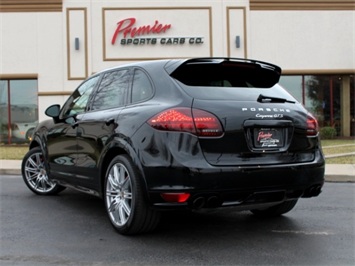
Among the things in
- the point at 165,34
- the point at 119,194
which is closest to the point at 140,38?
the point at 165,34

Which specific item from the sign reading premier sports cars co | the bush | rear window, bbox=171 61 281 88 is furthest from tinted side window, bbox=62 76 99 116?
the bush

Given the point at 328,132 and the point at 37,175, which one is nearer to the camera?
the point at 37,175

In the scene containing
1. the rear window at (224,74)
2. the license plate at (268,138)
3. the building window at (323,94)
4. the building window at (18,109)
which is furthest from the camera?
the building window at (323,94)

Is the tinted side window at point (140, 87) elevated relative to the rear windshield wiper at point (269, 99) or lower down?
elevated

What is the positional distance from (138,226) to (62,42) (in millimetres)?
15643

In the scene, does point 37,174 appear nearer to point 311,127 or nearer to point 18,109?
point 311,127

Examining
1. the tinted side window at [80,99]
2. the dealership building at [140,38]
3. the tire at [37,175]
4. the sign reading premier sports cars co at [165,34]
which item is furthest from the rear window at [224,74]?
the sign reading premier sports cars co at [165,34]

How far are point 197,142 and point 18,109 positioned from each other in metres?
16.8

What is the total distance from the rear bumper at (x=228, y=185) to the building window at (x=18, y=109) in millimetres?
16213

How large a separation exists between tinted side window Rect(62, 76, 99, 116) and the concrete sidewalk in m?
4.82

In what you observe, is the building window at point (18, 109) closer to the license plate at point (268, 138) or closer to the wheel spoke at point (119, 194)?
the wheel spoke at point (119, 194)

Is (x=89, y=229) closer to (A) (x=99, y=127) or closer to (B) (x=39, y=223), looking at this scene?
(B) (x=39, y=223)

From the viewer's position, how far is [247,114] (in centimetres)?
374

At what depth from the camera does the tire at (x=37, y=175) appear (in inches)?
253
